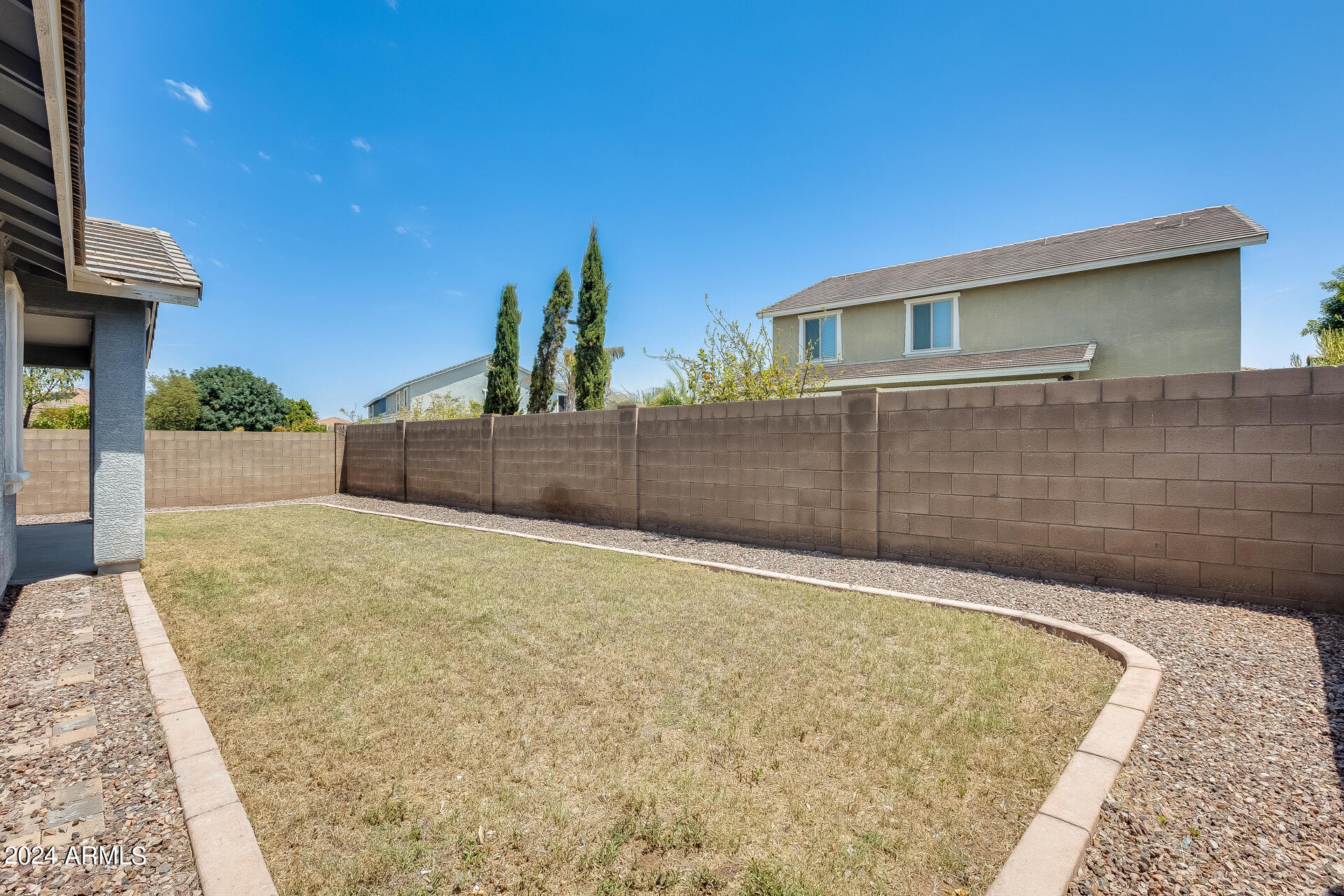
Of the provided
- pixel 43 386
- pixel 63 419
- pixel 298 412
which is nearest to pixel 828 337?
pixel 63 419

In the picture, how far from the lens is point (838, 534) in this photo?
714 centimetres

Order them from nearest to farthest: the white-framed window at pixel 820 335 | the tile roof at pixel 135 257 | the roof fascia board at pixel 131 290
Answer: the roof fascia board at pixel 131 290 → the tile roof at pixel 135 257 → the white-framed window at pixel 820 335

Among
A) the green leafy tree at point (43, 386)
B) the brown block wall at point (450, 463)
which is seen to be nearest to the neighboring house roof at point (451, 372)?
the green leafy tree at point (43, 386)

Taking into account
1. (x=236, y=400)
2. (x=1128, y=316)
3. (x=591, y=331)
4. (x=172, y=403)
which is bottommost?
(x=172, y=403)

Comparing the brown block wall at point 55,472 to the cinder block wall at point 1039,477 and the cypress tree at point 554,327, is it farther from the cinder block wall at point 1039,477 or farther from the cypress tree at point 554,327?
the cypress tree at point 554,327

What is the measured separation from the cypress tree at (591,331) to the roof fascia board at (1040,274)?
255 inches

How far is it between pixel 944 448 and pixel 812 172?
25.2 feet

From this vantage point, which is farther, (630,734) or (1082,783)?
(630,734)

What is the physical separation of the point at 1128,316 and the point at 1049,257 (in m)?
2.25

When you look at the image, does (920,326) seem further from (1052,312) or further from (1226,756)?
(1226,756)

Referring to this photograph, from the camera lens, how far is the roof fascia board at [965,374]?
1160cm

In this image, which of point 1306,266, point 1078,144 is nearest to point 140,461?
point 1078,144

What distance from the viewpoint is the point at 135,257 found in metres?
6.16

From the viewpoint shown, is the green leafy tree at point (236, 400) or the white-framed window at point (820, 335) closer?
the white-framed window at point (820, 335)
